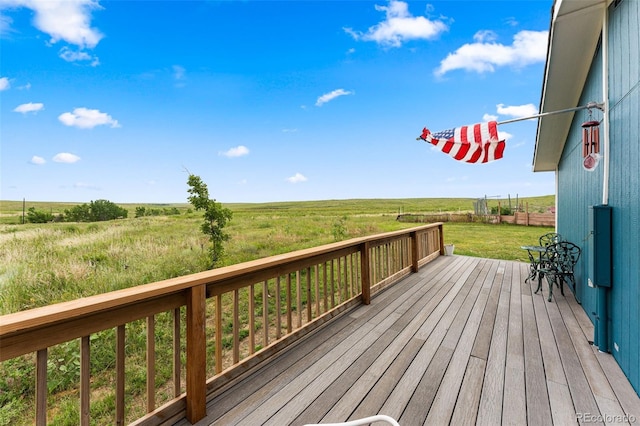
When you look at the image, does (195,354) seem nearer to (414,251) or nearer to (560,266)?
(414,251)

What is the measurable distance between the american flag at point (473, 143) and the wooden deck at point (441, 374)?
1.95m

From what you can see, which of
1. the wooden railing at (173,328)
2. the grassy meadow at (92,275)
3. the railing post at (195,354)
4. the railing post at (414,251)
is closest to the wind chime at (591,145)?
the wooden railing at (173,328)

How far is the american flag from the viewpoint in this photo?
10.2ft

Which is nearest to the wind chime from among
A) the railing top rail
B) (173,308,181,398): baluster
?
the railing top rail

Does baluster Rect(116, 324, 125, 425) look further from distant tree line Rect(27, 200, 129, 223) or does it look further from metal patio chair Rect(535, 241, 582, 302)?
distant tree line Rect(27, 200, 129, 223)

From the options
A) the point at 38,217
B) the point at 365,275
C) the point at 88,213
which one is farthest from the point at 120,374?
the point at 88,213

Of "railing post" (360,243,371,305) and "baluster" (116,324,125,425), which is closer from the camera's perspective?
"baluster" (116,324,125,425)

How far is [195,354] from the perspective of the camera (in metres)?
1.62

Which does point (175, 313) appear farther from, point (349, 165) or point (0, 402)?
point (349, 165)

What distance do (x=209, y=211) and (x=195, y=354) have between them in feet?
17.9

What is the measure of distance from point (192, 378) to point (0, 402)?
2181 millimetres

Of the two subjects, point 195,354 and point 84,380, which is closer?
point 84,380

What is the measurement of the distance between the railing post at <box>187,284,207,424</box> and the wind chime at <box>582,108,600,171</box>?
11.6 ft

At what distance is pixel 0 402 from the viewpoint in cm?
227
